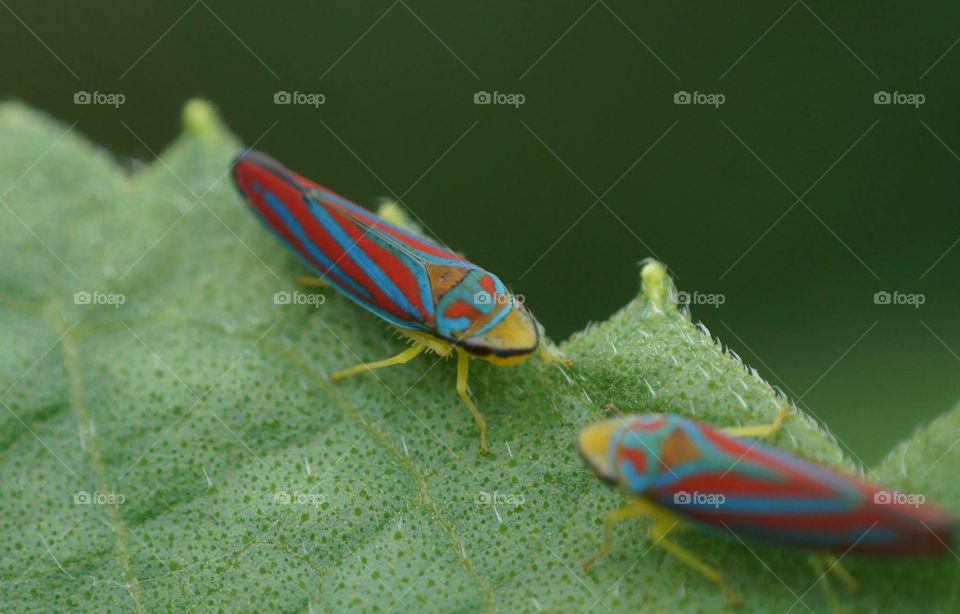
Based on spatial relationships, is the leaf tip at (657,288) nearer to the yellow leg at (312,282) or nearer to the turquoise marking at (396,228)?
the turquoise marking at (396,228)

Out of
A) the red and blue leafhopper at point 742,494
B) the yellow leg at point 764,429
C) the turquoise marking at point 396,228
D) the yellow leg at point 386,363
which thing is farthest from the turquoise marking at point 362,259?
the yellow leg at point 764,429

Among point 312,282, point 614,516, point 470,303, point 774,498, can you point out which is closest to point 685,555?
→ point 614,516

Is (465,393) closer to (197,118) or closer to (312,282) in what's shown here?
(312,282)

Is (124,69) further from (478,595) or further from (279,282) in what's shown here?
(478,595)

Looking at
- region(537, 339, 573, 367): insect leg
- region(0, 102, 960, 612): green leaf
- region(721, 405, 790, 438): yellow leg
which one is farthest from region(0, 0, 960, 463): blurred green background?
region(721, 405, 790, 438): yellow leg

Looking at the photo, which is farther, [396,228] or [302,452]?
[396,228]
